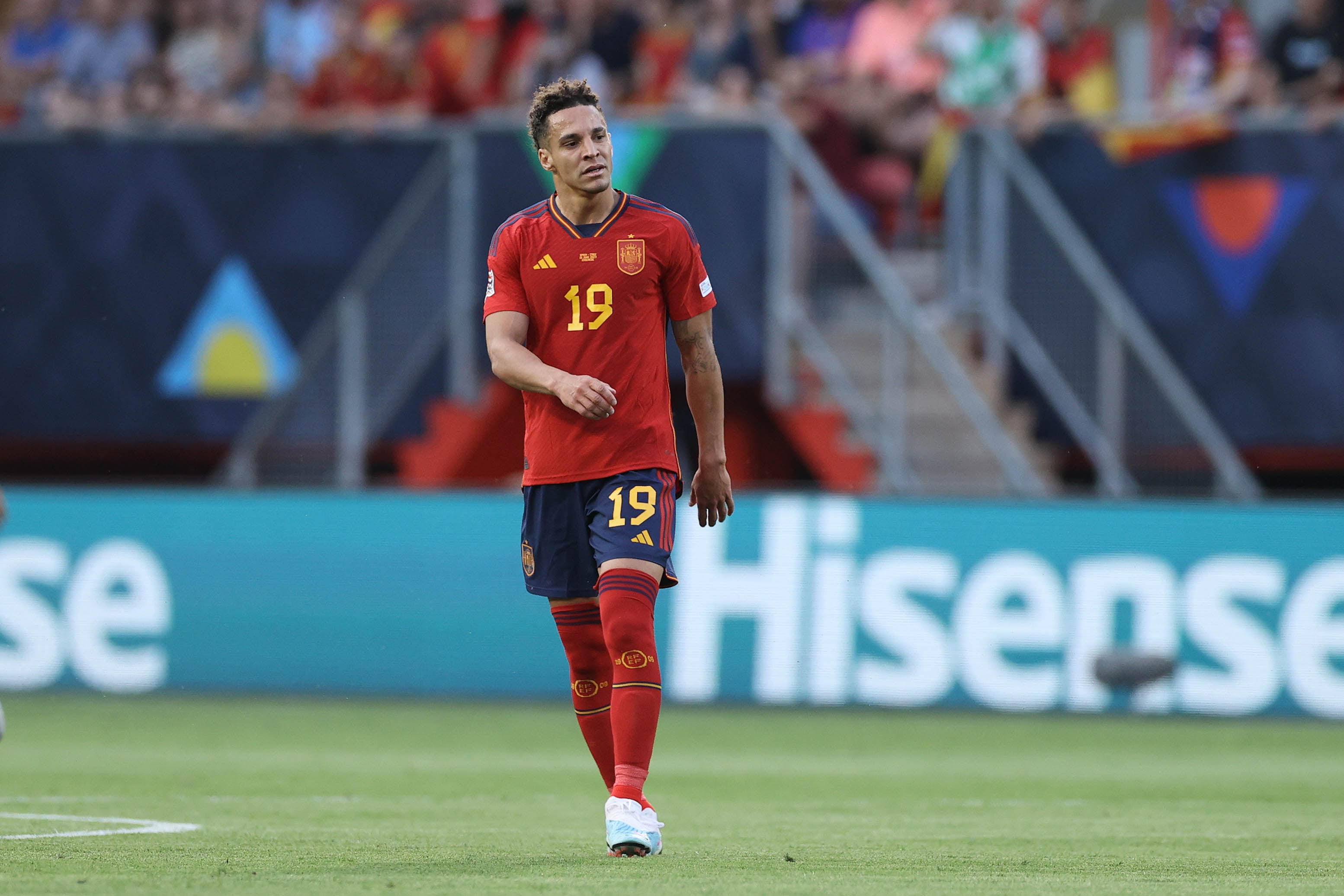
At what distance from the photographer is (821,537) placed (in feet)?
50.4

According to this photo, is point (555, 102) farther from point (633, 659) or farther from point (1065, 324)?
point (1065, 324)

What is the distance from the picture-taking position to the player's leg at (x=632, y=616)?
23.5 ft

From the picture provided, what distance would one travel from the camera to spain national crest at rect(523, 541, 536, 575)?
297 inches

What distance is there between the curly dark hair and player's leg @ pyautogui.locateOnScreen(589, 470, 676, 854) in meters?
1.27

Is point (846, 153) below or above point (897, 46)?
Answer: below

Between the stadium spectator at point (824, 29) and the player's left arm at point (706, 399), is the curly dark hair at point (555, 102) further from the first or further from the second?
the stadium spectator at point (824, 29)

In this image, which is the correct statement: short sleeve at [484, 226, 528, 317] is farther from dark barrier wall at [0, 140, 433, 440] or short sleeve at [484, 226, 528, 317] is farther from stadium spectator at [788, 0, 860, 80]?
dark barrier wall at [0, 140, 433, 440]

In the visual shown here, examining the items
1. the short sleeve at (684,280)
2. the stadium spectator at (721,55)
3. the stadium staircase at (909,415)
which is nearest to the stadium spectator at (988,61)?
the stadium spectator at (721,55)

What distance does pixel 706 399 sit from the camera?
761 centimetres

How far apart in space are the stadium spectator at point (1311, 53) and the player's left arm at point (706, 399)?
1065 cm

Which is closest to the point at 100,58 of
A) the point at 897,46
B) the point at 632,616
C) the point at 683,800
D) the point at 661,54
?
the point at 661,54

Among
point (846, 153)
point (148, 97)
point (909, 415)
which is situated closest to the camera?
point (909, 415)

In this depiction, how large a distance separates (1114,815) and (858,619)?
19.7 ft

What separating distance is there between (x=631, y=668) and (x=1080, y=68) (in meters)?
11.4
